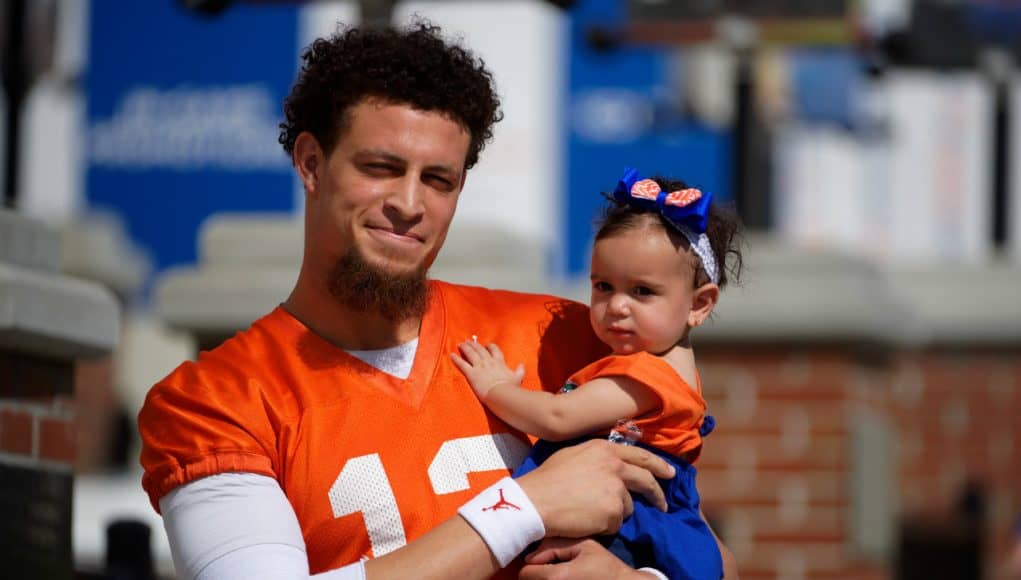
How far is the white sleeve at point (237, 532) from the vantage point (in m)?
2.93

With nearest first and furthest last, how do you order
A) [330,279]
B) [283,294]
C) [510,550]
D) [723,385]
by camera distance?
1. [510,550]
2. [330,279]
3. [283,294]
4. [723,385]

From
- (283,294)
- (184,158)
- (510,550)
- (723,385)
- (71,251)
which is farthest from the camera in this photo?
(184,158)

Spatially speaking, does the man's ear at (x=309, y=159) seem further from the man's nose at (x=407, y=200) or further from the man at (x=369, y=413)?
the man's nose at (x=407, y=200)

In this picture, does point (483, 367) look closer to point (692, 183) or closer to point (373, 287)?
point (373, 287)

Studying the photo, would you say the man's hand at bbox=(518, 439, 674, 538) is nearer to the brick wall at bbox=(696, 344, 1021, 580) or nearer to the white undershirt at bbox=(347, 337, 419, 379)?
the white undershirt at bbox=(347, 337, 419, 379)

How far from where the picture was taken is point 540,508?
3.07 meters

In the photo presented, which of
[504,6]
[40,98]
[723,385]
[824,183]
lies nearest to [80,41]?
[40,98]

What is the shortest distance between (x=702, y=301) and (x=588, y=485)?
61 centimetres

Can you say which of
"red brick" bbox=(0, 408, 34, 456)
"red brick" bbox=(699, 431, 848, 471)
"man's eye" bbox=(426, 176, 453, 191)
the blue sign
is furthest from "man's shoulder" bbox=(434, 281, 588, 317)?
the blue sign

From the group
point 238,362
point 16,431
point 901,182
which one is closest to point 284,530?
point 238,362

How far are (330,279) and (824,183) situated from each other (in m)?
14.1

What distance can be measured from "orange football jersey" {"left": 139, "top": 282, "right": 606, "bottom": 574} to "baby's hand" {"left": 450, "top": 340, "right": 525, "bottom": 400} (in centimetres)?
3

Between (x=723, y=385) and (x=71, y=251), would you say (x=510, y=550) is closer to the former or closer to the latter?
(x=723, y=385)

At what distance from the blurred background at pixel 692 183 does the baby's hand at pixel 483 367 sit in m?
0.74
